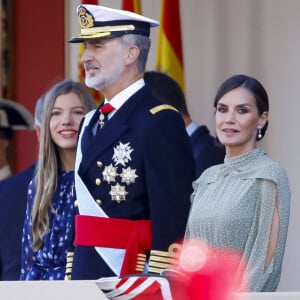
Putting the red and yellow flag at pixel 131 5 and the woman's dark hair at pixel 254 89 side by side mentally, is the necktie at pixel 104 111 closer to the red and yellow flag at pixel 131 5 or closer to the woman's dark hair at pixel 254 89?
the woman's dark hair at pixel 254 89

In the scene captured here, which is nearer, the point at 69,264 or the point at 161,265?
the point at 161,265

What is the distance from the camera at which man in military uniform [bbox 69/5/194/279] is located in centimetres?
418

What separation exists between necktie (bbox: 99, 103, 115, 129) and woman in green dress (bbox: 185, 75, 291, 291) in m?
0.38

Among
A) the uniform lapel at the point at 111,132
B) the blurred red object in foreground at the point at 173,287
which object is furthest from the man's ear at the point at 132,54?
the blurred red object in foreground at the point at 173,287

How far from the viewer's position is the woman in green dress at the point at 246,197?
3891 millimetres

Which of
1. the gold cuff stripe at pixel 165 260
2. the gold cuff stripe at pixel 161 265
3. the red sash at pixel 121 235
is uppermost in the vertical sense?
the red sash at pixel 121 235

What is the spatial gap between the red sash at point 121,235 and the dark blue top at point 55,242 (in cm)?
28

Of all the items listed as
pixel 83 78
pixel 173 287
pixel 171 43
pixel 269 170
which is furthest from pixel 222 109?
pixel 83 78

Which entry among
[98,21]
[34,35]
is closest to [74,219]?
[98,21]

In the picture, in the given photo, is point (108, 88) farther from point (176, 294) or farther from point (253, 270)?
point (176, 294)

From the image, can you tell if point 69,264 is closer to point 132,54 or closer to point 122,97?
point 122,97

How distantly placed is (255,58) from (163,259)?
2814mm

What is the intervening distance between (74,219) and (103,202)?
231mm

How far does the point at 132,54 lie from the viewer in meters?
4.36
